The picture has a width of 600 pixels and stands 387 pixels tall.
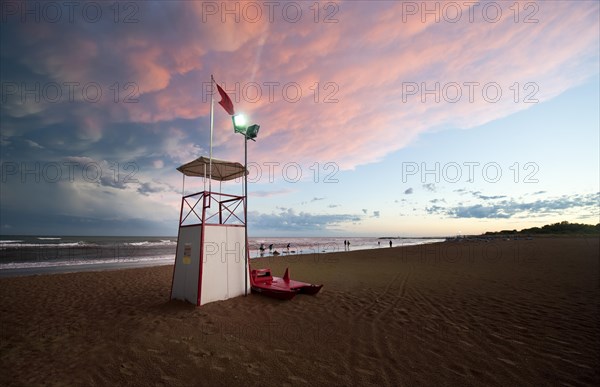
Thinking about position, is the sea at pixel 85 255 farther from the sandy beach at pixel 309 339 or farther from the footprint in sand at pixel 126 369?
the footprint in sand at pixel 126 369

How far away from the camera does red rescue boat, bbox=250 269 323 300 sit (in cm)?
1045

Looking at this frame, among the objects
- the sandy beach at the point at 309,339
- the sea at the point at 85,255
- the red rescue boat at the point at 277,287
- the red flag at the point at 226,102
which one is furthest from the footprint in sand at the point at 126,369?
the sea at the point at 85,255

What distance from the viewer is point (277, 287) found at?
35.7 feet

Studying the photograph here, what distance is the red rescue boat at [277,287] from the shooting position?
10449 mm

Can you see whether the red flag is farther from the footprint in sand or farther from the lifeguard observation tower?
the footprint in sand

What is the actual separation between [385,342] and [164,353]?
5.16 metres

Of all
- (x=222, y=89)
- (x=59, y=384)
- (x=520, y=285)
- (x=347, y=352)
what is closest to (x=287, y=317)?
(x=347, y=352)

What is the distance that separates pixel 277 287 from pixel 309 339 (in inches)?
163

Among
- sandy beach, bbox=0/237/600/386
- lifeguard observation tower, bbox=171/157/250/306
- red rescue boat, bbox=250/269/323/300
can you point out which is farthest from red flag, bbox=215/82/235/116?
sandy beach, bbox=0/237/600/386

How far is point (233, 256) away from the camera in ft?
34.4

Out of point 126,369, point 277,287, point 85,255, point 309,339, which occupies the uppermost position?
point 277,287

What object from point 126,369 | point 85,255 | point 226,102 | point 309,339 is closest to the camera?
point 126,369

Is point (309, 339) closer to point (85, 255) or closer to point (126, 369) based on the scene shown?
point (126, 369)

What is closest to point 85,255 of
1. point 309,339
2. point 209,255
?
point 209,255
